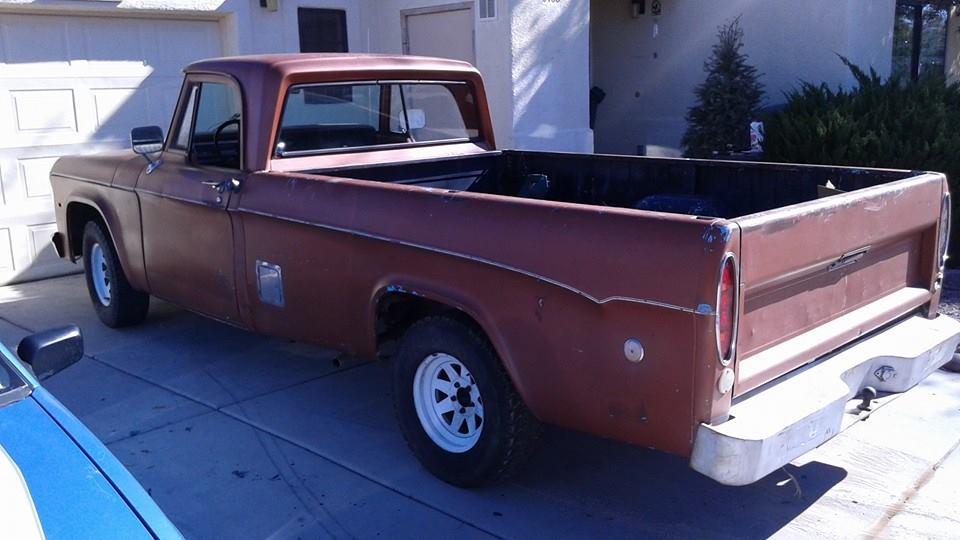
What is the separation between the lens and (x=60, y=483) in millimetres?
2256

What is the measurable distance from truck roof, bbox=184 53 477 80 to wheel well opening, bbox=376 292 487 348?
4.98ft

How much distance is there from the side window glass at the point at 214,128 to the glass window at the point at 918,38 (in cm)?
918

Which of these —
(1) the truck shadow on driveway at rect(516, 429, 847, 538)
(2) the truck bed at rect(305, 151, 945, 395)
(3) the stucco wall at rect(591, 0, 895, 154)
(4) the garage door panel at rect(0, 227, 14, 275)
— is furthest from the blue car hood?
(3) the stucco wall at rect(591, 0, 895, 154)

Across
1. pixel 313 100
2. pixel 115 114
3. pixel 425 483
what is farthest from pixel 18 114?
pixel 425 483

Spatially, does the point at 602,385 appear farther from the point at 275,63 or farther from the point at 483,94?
the point at 483,94

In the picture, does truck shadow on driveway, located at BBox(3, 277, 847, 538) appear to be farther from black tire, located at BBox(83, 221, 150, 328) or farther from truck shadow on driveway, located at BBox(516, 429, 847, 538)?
black tire, located at BBox(83, 221, 150, 328)

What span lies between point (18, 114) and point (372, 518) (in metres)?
5.92

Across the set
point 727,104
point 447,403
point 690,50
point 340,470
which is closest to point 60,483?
point 447,403

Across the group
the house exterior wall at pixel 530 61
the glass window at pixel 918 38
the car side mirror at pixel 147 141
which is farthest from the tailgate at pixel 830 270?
the glass window at pixel 918 38

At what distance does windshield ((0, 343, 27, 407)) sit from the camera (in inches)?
103

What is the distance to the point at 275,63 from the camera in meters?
5.02

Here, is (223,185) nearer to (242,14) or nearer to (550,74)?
(242,14)

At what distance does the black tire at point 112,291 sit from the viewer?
6316mm

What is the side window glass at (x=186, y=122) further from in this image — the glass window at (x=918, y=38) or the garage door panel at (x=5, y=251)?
the glass window at (x=918, y=38)
